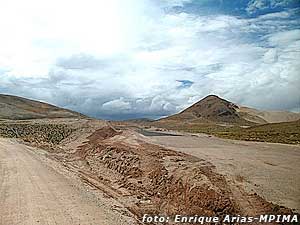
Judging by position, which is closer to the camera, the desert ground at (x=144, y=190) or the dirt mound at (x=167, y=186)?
the desert ground at (x=144, y=190)

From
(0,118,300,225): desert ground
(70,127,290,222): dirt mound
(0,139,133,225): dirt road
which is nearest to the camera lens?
(0,139,133,225): dirt road

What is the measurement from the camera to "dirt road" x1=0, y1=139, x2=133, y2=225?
49.7ft

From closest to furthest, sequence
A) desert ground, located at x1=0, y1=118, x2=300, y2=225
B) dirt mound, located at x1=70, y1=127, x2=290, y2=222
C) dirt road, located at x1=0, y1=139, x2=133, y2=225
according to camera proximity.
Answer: dirt road, located at x1=0, y1=139, x2=133, y2=225
desert ground, located at x1=0, y1=118, x2=300, y2=225
dirt mound, located at x1=70, y1=127, x2=290, y2=222

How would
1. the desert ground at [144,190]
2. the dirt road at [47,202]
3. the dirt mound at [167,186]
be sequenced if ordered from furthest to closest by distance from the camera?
the dirt mound at [167,186]
the desert ground at [144,190]
the dirt road at [47,202]

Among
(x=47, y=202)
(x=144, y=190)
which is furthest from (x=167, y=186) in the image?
(x=47, y=202)

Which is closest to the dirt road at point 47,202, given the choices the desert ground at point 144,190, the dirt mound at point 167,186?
the desert ground at point 144,190

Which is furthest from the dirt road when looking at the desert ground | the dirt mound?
the dirt mound

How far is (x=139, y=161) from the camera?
32.9 meters

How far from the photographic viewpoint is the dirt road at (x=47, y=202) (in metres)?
15.1

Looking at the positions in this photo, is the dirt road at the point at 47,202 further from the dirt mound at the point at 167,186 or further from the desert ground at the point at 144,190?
the dirt mound at the point at 167,186

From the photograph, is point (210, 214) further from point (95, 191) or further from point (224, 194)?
point (95, 191)

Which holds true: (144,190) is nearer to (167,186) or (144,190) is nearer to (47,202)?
(167,186)

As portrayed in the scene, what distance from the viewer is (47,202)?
17.9m

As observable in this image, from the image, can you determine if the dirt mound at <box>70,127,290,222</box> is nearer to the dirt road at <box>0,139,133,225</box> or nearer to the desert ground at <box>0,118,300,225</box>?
the desert ground at <box>0,118,300,225</box>
